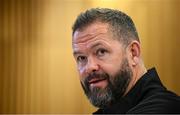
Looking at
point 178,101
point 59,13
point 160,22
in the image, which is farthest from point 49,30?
point 178,101

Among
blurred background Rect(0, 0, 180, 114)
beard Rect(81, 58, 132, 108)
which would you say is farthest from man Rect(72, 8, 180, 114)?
blurred background Rect(0, 0, 180, 114)

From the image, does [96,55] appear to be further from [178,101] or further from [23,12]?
[23,12]

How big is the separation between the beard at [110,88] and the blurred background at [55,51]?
5.41 ft

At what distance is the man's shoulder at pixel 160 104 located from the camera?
86 cm

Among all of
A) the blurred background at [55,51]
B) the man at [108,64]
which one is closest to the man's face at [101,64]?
the man at [108,64]

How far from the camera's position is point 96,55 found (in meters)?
1.01

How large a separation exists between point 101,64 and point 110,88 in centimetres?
7

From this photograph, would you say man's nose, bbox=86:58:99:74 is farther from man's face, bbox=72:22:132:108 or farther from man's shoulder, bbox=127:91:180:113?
man's shoulder, bbox=127:91:180:113

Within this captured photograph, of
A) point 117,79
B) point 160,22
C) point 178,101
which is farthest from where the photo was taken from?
point 160,22

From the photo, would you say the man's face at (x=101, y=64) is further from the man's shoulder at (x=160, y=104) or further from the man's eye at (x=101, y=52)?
the man's shoulder at (x=160, y=104)

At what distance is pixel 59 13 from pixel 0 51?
1.86ft

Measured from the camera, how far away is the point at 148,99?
91 centimetres

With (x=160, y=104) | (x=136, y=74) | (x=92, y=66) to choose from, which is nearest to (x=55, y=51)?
(x=136, y=74)

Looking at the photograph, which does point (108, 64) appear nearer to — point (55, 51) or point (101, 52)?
point (101, 52)
